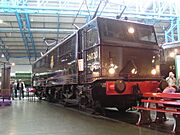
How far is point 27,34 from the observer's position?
24.0 m

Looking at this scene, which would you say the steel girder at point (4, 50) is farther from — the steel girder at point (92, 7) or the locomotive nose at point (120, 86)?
the locomotive nose at point (120, 86)

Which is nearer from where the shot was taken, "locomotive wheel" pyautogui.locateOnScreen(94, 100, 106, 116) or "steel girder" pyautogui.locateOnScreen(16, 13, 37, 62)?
"locomotive wheel" pyautogui.locateOnScreen(94, 100, 106, 116)

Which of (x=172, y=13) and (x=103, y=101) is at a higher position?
(x=172, y=13)

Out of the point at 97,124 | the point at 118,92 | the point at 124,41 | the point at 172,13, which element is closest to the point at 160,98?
the point at 118,92

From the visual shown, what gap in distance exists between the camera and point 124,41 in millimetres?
7719

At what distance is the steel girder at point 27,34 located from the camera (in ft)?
64.7

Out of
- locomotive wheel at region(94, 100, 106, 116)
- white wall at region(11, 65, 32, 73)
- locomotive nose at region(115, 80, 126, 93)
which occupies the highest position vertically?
white wall at region(11, 65, 32, 73)

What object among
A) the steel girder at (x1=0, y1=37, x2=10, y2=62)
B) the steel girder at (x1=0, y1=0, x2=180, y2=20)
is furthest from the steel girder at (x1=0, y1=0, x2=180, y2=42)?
the steel girder at (x1=0, y1=37, x2=10, y2=62)

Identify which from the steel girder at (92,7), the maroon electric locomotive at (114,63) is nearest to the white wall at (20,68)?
the steel girder at (92,7)

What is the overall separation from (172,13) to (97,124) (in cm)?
1469

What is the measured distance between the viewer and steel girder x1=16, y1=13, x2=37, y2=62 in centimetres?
1971

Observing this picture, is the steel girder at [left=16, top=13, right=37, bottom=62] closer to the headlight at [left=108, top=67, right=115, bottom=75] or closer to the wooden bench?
the headlight at [left=108, top=67, right=115, bottom=75]

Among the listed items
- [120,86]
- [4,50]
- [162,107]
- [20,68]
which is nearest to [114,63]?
[120,86]

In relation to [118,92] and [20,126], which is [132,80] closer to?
[118,92]
